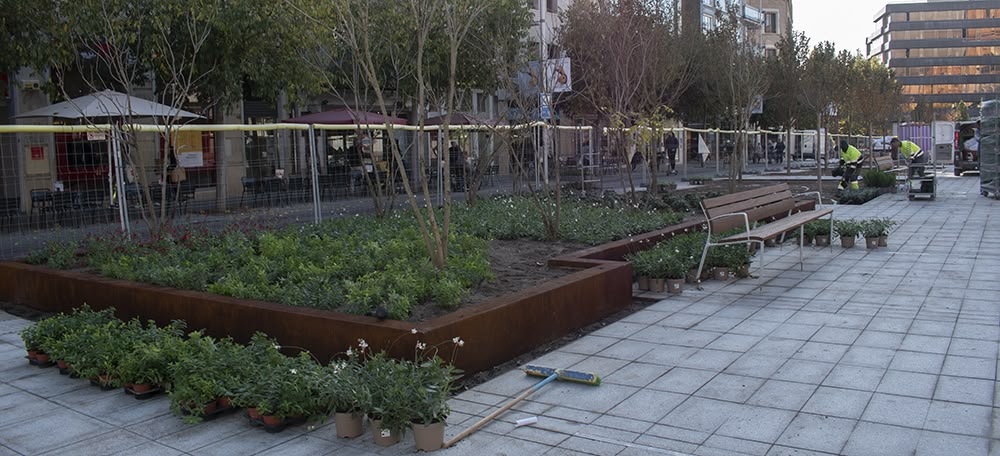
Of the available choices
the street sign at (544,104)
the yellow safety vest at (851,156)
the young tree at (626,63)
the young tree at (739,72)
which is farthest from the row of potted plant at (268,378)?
the yellow safety vest at (851,156)

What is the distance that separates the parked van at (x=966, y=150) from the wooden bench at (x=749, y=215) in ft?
76.9

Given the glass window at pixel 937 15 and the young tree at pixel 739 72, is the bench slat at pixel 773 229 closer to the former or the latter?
the young tree at pixel 739 72

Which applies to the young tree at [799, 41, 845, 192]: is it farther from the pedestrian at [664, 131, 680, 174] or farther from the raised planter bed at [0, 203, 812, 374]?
the raised planter bed at [0, 203, 812, 374]

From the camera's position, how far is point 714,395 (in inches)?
205

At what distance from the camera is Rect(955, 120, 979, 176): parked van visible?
1219 inches

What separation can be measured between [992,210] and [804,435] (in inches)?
569

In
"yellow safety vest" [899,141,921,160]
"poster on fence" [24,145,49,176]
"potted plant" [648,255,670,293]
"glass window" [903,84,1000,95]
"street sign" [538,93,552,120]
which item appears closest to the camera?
"potted plant" [648,255,670,293]

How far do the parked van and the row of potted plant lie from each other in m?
31.0

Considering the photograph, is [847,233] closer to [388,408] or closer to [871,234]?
[871,234]

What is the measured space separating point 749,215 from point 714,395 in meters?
4.79

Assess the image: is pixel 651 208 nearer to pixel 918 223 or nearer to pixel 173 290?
pixel 918 223

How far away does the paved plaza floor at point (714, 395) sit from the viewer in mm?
4504

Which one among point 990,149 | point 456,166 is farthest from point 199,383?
point 990,149

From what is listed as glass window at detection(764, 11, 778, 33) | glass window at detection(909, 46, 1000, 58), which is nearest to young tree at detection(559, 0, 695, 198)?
glass window at detection(764, 11, 778, 33)
